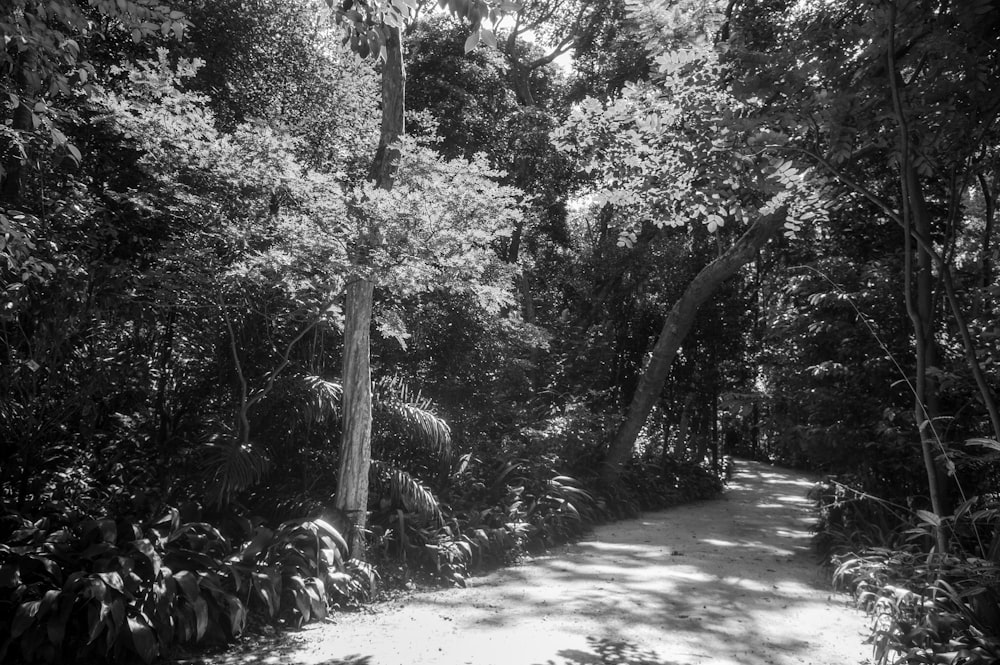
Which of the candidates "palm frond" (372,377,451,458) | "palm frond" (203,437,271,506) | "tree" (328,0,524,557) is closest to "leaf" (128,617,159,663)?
"palm frond" (203,437,271,506)

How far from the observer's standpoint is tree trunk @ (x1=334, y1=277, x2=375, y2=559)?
6684 millimetres

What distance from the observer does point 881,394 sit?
26.2 feet

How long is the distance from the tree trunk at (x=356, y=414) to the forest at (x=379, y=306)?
36 mm

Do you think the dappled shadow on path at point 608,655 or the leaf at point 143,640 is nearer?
the leaf at point 143,640

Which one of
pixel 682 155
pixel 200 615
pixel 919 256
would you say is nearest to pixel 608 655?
pixel 200 615

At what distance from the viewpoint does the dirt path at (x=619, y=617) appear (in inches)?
192

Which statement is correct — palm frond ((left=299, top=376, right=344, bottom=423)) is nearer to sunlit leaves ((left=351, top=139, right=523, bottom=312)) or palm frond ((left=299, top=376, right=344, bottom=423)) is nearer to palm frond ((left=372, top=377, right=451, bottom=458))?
palm frond ((left=372, top=377, right=451, bottom=458))

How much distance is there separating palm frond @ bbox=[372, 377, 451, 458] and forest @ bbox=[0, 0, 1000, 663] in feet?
0.13

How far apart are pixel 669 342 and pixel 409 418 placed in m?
5.88

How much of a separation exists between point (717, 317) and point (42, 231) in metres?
12.2

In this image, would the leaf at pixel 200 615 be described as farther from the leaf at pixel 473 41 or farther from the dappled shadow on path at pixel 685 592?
the leaf at pixel 473 41

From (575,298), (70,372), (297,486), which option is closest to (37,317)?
(70,372)

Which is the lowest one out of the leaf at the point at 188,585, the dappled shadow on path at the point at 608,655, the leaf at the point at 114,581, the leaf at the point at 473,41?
the dappled shadow on path at the point at 608,655

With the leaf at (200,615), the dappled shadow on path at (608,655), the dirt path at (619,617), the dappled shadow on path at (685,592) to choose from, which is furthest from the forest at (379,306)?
the dappled shadow on path at (608,655)
